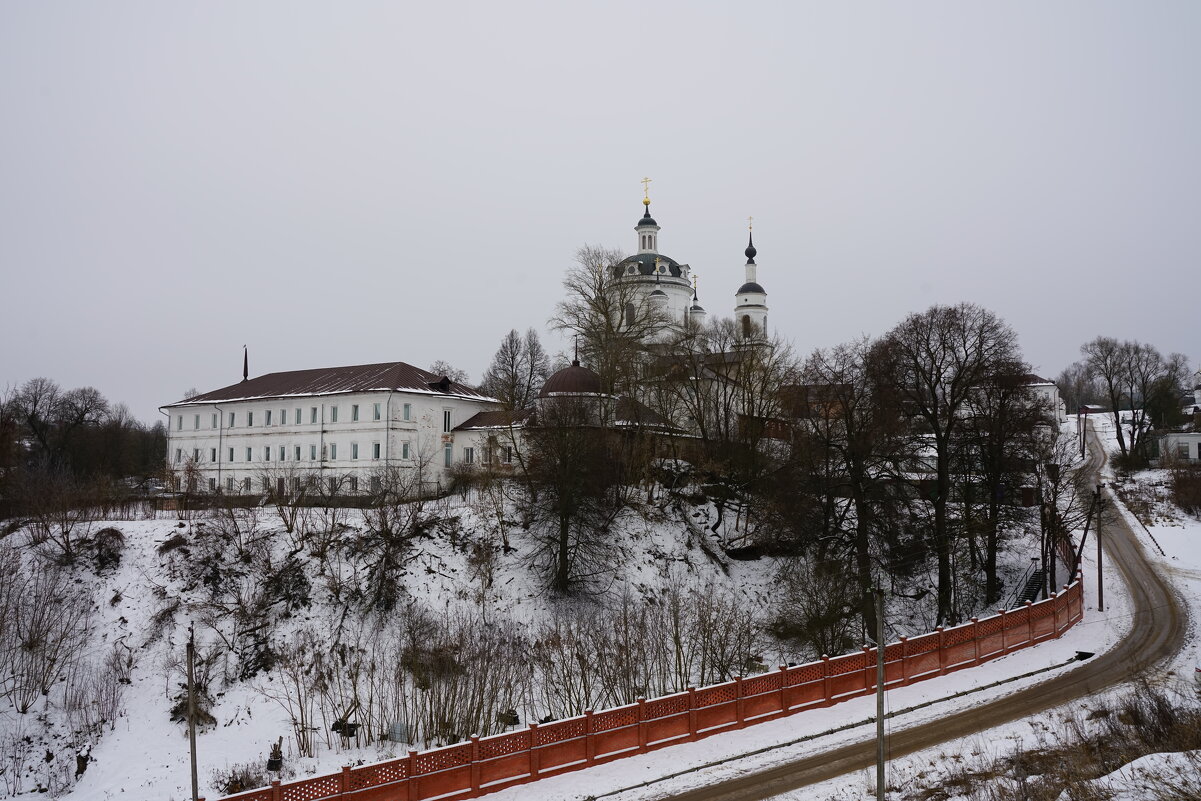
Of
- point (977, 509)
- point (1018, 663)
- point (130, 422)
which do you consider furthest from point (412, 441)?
point (130, 422)

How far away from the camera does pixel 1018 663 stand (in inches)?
955

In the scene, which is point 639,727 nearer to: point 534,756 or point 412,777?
point 534,756

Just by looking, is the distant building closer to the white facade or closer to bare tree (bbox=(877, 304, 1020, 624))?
the white facade

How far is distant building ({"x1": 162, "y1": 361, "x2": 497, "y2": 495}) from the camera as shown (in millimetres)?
48750

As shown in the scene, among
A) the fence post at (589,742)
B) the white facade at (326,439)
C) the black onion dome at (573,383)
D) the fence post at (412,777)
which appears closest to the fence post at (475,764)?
the fence post at (412,777)

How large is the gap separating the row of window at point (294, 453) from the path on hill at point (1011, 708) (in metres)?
34.6

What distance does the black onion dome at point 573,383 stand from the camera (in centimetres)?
4625

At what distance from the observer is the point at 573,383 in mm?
46562

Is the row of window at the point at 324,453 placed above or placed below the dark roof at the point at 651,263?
below

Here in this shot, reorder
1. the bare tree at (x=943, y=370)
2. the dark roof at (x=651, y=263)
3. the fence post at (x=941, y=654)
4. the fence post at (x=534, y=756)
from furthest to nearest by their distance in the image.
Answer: the dark roof at (x=651, y=263) < the bare tree at (x=943, y=370) < the fence post at (x=941, y=654) < the fence post at (x=534, y=756)

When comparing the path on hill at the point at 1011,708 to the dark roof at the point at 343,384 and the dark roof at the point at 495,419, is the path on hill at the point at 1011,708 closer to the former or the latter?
the dark roof at the point at 495,419

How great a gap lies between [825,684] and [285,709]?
57.5 feet

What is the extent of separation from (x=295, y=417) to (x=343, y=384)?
3638 millimetres

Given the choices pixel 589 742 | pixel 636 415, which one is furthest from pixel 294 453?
pixel 589 742
